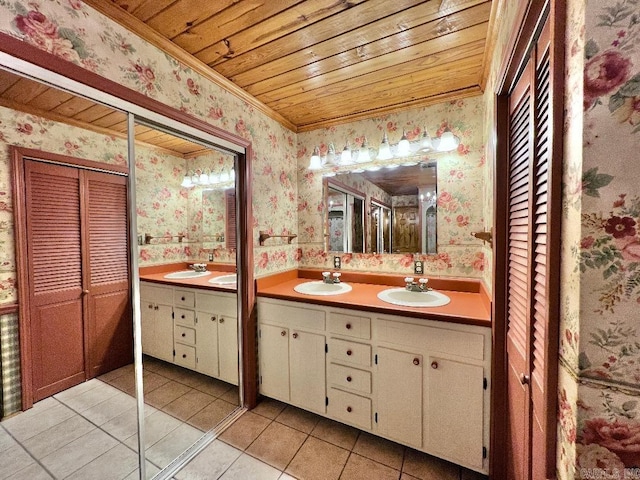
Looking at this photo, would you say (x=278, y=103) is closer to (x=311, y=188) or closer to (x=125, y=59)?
(x=311, y=188)

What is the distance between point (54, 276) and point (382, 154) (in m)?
2.07

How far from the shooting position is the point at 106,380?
53.5 inches

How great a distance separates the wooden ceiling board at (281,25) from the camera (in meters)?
1.13

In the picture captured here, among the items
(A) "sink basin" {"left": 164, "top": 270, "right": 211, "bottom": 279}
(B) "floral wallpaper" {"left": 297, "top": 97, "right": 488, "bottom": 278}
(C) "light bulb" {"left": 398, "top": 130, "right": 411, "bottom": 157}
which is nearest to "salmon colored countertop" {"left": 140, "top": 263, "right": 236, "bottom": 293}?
(A) "sink basin" {"left": 164, "top": 270, "right": 211, "bottom": 279}

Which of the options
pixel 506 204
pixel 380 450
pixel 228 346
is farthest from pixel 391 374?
pixel 228 346

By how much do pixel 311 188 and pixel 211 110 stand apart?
103 cm

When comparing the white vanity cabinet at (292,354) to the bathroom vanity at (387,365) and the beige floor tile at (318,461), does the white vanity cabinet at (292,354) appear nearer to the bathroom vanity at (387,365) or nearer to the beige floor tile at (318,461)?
the bathroom vanity at (387,365)

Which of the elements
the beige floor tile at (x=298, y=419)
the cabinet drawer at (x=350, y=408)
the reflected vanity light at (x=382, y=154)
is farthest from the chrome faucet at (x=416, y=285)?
the beige floor tile at (x=298, y=419)

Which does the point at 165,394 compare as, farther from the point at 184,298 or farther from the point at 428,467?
the point at 428,467

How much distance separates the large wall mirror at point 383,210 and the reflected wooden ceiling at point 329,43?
21.5 inches

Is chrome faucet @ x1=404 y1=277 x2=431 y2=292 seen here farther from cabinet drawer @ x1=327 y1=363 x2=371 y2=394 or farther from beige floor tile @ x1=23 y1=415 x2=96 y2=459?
beige floor tile @ x1=23 y1=415 x2=96 y2=459

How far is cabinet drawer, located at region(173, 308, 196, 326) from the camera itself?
169 centimetres

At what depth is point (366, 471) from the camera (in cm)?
136

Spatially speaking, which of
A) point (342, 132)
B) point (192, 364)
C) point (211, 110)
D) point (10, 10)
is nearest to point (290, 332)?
point (192, 364)
